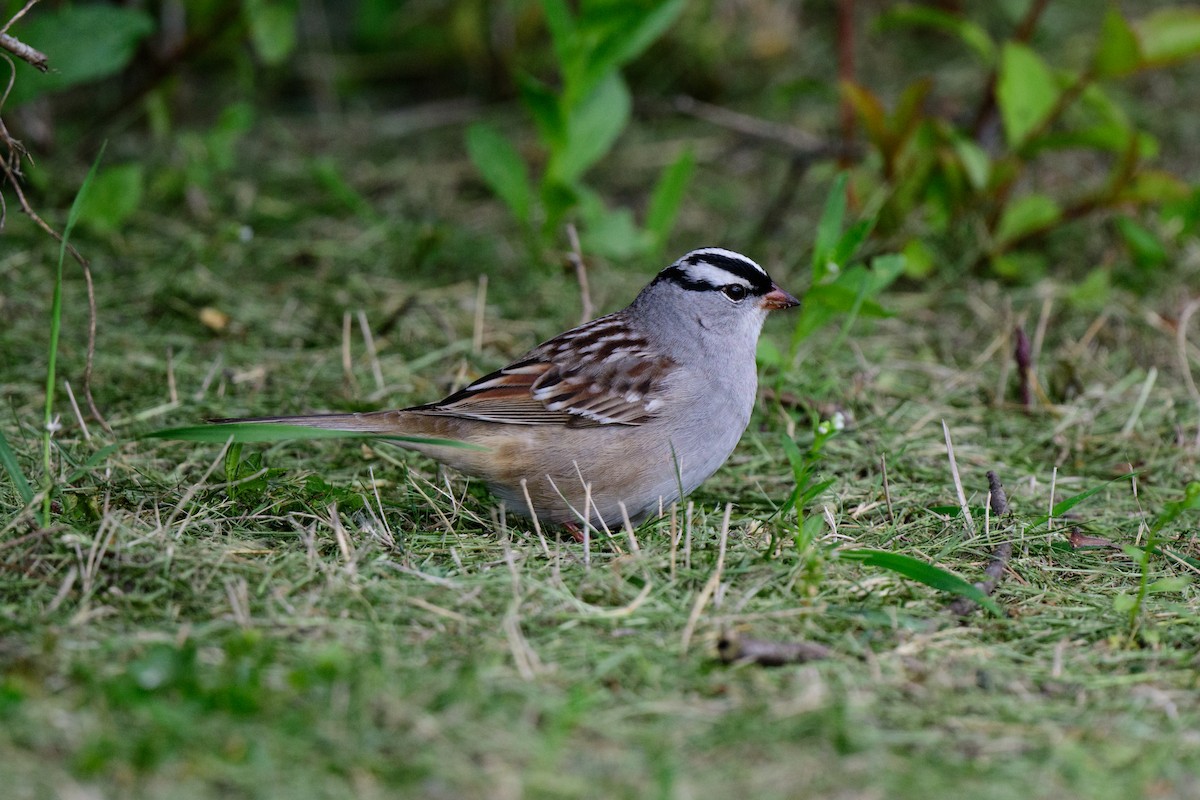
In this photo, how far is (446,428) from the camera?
448cm

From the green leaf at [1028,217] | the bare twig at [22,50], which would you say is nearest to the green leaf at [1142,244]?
the green leaf at [1028,217]

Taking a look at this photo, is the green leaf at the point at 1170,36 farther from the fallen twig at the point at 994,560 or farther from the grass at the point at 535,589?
the fallen twig at the point at 994,560

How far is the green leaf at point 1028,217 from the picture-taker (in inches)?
255

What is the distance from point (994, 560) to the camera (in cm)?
400

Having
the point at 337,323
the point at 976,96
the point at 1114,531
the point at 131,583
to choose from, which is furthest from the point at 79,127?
the point at 1114,531

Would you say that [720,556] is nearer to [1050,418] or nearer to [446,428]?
[446,428]

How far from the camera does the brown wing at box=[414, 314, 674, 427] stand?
4465 mm

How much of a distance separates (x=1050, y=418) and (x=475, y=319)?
2.57 metres

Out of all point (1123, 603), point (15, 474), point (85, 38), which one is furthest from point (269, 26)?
point (1123, 603)

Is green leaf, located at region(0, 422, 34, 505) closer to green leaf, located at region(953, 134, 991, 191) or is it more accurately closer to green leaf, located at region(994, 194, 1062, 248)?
green leaf, located at region(953, 134, 991, 191)

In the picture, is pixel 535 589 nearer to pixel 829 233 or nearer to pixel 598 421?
pixel 598 421

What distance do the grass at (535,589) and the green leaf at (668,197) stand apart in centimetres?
49

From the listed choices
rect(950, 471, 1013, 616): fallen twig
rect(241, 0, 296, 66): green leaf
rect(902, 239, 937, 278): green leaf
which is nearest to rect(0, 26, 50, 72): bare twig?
rect(241, 0, 296, 66): green leaf

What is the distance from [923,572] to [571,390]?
1.45 metres
